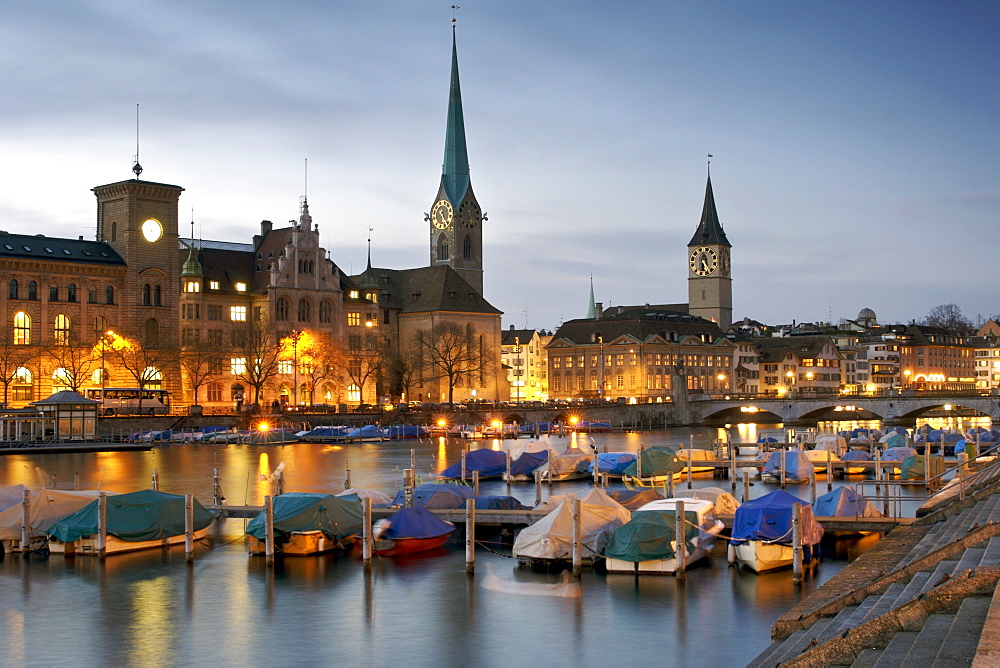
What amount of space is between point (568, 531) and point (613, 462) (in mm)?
30119

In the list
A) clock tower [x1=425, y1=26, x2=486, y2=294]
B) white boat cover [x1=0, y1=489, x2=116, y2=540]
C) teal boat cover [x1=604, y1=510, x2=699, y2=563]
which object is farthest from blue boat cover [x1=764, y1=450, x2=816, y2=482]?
clock tower [x1=425, y1=26, x2=486, y2=294]

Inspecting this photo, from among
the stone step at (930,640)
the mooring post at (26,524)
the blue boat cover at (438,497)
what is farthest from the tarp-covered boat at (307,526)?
the stone step at (930,640)

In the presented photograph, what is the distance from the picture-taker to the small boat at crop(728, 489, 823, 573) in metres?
34.4

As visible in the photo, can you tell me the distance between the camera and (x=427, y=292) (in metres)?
147

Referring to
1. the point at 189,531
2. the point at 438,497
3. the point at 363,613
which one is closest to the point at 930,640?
the point at 363,613

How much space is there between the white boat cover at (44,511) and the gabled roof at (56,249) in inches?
3022

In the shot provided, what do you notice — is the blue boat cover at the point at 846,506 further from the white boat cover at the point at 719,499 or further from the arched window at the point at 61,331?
the arched window at the point at 61,331

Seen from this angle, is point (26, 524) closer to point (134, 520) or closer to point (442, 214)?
point (134, 520)

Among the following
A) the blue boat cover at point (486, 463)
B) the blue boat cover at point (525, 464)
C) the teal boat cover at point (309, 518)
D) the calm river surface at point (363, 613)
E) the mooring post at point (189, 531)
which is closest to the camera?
the calm river surface at point (363, 613)

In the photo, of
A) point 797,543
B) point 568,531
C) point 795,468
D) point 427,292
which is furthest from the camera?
point 427,292

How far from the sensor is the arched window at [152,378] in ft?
365

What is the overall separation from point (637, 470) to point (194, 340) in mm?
67225

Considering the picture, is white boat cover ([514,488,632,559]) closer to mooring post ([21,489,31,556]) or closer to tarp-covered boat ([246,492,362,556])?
tarp-covered boat ([246,492,362,556])

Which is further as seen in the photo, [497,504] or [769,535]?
[497,504]
